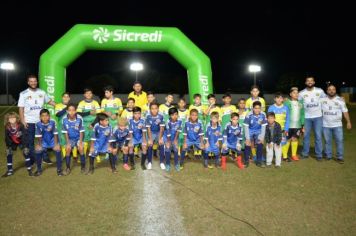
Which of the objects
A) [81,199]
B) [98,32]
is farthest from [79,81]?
[81,199]

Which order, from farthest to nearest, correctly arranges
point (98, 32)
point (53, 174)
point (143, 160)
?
point (98, 32), point (143, 160), point (53, 174)

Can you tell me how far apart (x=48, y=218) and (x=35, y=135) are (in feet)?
9.38

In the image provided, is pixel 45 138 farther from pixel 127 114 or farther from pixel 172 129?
pixel 172 129

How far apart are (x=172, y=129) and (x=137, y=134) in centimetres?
86

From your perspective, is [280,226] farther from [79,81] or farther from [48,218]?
[79,81]

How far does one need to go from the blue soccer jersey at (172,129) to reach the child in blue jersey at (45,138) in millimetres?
2414

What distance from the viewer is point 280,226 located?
3996mm

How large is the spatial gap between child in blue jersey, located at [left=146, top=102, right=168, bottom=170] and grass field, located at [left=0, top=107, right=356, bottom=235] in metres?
0.42

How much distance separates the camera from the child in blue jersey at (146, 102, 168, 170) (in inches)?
281

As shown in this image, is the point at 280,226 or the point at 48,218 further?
the point at 48,218

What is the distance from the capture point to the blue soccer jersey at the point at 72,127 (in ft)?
22.4

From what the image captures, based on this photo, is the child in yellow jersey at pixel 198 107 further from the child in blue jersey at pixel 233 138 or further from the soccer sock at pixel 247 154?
the soccer sock at pixel 247 154

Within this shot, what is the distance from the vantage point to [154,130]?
24.4ft

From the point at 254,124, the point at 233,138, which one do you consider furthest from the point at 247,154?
the point at 254,124
